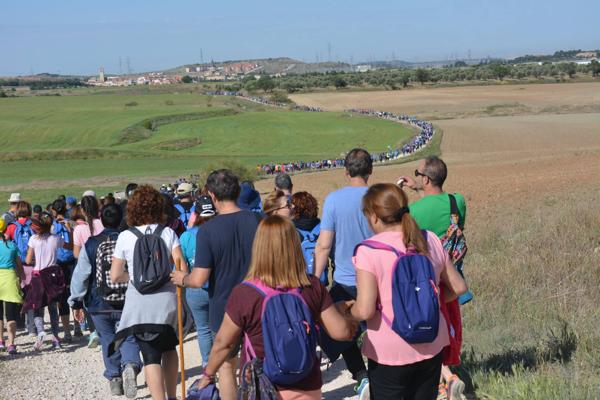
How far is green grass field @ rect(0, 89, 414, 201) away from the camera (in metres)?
50.9

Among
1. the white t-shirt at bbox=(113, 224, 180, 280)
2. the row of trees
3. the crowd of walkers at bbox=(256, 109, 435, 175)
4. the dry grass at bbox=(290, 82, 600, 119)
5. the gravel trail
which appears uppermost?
the white t-shirt at bbox=(113, 224, 180, 280)

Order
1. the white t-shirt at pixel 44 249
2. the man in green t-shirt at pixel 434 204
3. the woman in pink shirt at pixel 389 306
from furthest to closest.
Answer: the white t-shirt at pixel 44 249
the man in green t-shirt at pixel 434 204
the woman in pink shirt at pixel 389 306

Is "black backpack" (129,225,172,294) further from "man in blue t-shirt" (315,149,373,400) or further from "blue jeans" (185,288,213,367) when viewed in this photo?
"man in blue t-shirt" (315,149,373,400)

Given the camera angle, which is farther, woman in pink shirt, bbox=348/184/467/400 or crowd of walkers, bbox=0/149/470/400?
woman in pink shirt, bbox=348/184/467/400

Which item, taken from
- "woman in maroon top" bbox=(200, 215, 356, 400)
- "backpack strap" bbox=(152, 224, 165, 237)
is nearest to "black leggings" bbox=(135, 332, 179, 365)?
"backpack strap" bbox=(152, 224, 165, 237)

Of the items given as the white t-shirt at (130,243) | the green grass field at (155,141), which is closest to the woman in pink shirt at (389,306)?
the white t-shirt at (130,243)

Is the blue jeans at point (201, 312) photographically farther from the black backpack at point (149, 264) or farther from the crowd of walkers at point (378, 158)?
the crowd of walkers at point (378, 158)

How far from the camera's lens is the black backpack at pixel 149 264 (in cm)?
557

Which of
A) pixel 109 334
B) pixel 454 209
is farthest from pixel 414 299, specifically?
pixel 109 334

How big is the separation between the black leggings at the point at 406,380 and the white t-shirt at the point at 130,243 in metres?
2.04

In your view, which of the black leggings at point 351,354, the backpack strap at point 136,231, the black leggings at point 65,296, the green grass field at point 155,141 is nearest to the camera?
the backpack strap at point 136,231

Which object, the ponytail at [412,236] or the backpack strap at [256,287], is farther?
the ponytail at [412,236]

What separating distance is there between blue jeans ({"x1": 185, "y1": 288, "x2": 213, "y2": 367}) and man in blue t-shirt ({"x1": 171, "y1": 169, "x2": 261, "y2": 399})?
2.49 feet

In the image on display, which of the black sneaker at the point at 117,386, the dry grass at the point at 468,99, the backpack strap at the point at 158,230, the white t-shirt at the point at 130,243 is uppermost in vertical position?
the backpack strap at the point at 158,230
